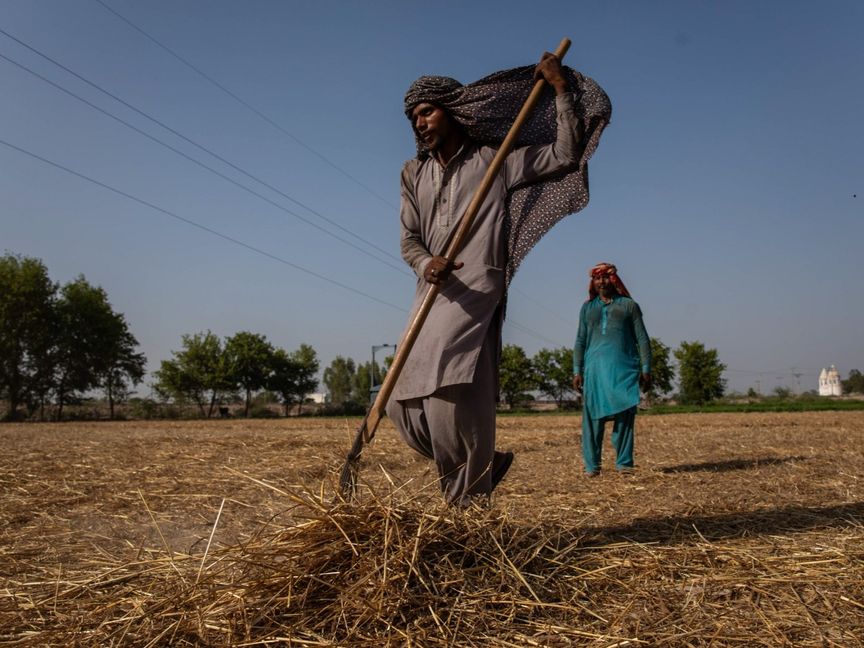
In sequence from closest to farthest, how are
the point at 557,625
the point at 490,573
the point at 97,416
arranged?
the point at 557,625
the point at 490,573
the point at 97,416

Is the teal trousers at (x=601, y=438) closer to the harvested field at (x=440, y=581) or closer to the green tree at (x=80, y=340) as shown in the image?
the harvested field at (x=440, y=581)

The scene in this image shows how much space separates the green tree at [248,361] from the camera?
71.9 m

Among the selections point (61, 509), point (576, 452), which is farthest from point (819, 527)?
point (576, 452)

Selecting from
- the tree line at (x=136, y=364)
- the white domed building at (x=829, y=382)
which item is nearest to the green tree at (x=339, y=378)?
Result: the tree line at (x=136, y=364)

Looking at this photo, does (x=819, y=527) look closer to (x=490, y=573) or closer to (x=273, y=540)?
(x=490, y=573)

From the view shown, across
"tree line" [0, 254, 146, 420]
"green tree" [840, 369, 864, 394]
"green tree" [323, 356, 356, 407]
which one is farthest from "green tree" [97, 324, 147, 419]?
"green tree" [840, 369, 864, 394]

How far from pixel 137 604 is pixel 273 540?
0.48m

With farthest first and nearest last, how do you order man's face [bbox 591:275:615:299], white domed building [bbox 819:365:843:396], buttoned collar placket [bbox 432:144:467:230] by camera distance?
white domed building [bbox 819:365:843:396] → man's face [bbox 591:275:615:299] → buttoned collar placket [bbox 432:144:467:230]

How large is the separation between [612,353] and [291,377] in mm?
74887

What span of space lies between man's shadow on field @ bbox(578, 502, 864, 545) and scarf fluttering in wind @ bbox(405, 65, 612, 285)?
4.87 ft

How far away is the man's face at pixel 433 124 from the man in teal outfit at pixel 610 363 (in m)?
3.84

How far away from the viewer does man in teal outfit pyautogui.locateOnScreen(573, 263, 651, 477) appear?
20.7 feet

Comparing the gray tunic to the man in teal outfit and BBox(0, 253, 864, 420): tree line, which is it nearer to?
the man in teal outfit

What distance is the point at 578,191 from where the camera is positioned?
3.18m
